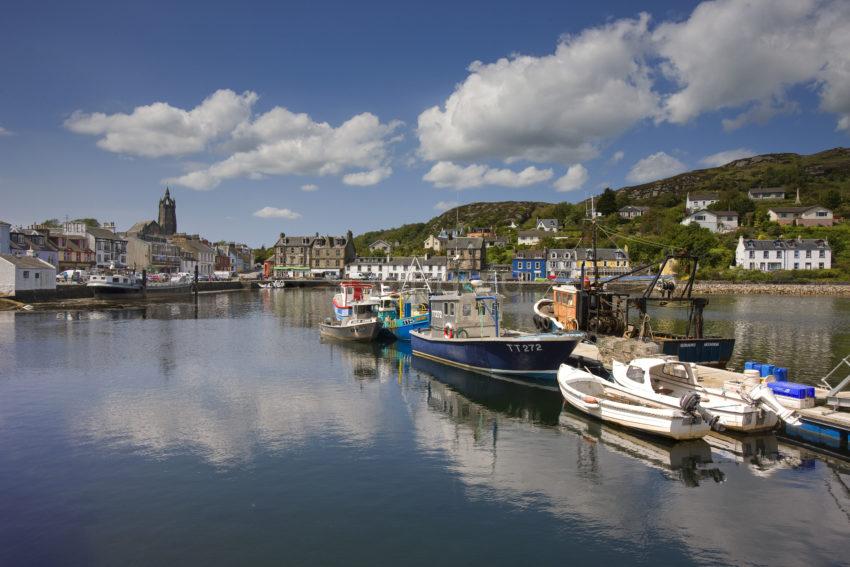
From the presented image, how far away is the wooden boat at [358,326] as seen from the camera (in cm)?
4100

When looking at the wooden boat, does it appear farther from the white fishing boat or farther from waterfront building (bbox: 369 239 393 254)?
waterfront building (bbox: 369 239 393 254)

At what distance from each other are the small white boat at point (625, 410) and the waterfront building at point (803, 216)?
133 meters

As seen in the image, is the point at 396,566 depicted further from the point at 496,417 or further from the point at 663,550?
the point at 496,417

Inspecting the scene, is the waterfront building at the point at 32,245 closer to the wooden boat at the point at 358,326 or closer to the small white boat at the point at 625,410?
the wooden boat at the point at 358,326

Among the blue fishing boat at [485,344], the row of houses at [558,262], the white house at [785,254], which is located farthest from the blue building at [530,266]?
the blue fishing boat at [485,344]

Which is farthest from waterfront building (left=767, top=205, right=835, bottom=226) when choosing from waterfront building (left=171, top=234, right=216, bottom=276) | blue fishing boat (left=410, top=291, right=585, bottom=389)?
waterfront building (left=171, top=234, right=216, bottom=276)

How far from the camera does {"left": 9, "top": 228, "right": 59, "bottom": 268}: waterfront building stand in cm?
8300

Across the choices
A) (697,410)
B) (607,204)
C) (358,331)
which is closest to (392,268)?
(607,204)

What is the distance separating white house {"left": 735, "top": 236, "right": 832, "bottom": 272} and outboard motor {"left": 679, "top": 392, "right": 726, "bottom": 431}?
10740 cm

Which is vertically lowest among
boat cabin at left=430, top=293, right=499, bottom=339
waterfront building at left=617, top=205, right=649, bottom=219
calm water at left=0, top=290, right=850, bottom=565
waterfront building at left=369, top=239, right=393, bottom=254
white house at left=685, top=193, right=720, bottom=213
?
calm water at left=0, top=290, right=850, bottom=565

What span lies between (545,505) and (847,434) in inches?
402

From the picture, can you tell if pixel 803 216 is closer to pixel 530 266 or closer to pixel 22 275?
pixel 530 266

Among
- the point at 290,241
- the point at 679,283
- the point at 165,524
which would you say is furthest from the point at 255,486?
the point at 290,241

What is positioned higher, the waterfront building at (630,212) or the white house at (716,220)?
the waterfront building at (630,212)
